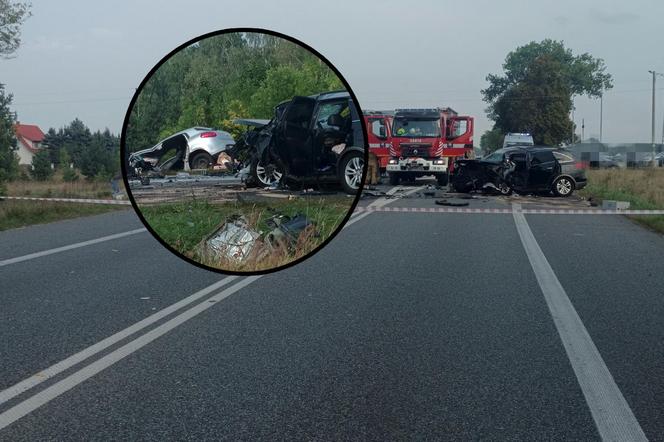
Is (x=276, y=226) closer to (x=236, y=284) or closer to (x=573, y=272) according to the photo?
(x=236, y=284)

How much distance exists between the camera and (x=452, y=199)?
2750 centimetres

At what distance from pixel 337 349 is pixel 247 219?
5.06m

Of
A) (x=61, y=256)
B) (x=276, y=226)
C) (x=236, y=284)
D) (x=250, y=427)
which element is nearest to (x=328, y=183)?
(x=276, y=226)

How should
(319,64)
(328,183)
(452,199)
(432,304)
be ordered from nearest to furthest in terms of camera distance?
(319,64) → (328,183) → (432,304) → (452,199)

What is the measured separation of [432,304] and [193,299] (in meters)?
2.41

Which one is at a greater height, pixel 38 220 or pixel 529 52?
pixel 529 52

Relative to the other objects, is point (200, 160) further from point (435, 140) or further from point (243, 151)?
point (435, 140)

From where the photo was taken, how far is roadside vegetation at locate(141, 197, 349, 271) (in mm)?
1666

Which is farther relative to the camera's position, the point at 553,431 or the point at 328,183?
the point at 553,431

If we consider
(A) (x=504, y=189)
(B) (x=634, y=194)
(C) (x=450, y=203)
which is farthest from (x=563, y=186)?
(C) (x=450, y=203)

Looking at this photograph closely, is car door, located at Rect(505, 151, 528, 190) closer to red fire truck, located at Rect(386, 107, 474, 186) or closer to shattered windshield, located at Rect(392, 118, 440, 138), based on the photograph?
red fire truck, located at Rect(386, 107, 474, 186)

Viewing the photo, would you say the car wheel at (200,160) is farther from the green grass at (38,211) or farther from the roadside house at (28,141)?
the roadside house at (28,141)

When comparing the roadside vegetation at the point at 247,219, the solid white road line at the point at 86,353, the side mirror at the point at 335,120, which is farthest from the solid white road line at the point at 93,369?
the side mirror at the point at 335,120

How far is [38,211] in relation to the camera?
21.0 meters
